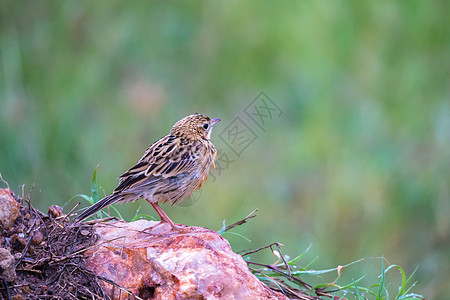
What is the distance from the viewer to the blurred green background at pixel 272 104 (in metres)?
9.91

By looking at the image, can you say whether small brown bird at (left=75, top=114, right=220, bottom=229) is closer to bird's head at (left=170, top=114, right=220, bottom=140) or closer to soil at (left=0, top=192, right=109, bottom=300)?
bird's head at (left=170, top=114, right=220, bottom=140)

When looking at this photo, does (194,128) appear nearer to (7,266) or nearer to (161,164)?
(161,164)

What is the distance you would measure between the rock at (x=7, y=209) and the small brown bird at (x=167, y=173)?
1.92ft

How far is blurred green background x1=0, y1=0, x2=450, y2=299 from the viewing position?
32.5ft

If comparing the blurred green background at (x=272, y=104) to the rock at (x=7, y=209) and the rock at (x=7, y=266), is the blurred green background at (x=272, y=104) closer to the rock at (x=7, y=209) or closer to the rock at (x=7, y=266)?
the rock at (x=7, y=209)

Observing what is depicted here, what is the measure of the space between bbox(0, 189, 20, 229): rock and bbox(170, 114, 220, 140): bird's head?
5.89 feet

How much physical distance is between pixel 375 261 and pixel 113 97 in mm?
4283

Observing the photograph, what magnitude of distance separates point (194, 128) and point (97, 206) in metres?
1.33

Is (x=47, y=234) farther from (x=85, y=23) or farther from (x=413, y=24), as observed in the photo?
(x=413, y=24)

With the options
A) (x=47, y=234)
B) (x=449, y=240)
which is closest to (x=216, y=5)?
(x=449, y=240)

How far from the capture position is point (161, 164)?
578cm

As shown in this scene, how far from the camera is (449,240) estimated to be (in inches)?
403

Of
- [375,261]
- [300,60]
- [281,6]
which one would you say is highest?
[281,6]

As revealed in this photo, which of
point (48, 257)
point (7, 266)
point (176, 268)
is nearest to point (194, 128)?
point (176, 268)
